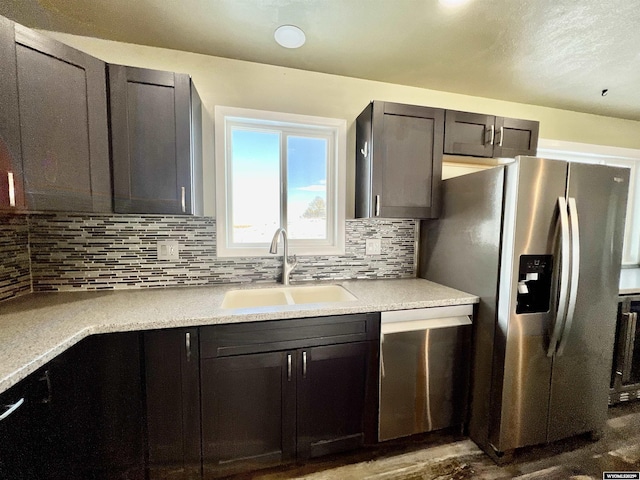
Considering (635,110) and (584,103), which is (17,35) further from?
(635,110)

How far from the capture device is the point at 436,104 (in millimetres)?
2193

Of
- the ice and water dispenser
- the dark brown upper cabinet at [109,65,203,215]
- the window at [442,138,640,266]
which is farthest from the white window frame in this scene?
the dark brown upper cabinet at [109,65,203,215]

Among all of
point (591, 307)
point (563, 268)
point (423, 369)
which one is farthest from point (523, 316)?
point (423, 369)

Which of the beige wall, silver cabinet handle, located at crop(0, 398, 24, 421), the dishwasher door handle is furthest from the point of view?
the beige wall

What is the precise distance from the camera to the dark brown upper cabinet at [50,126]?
3.57ft

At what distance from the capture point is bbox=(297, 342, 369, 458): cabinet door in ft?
4.64

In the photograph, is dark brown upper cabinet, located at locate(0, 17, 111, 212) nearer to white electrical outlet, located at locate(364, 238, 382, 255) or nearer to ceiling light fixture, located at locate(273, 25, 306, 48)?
ceiling light fixture, located at locate(273, 25, 306, 48)

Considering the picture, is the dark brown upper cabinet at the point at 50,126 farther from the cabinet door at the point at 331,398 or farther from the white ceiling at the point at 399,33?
the cabinet door at the point at 331,398

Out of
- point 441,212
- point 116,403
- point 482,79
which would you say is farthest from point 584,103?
point 116,403

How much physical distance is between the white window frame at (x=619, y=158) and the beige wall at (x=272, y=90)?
20.9 inches

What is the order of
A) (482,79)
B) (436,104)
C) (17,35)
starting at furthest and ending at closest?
(436,104) → (482,79) → (17,35)

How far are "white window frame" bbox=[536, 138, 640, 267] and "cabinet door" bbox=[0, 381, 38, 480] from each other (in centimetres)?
367

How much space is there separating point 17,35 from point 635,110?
448 cm

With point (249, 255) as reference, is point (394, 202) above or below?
above
